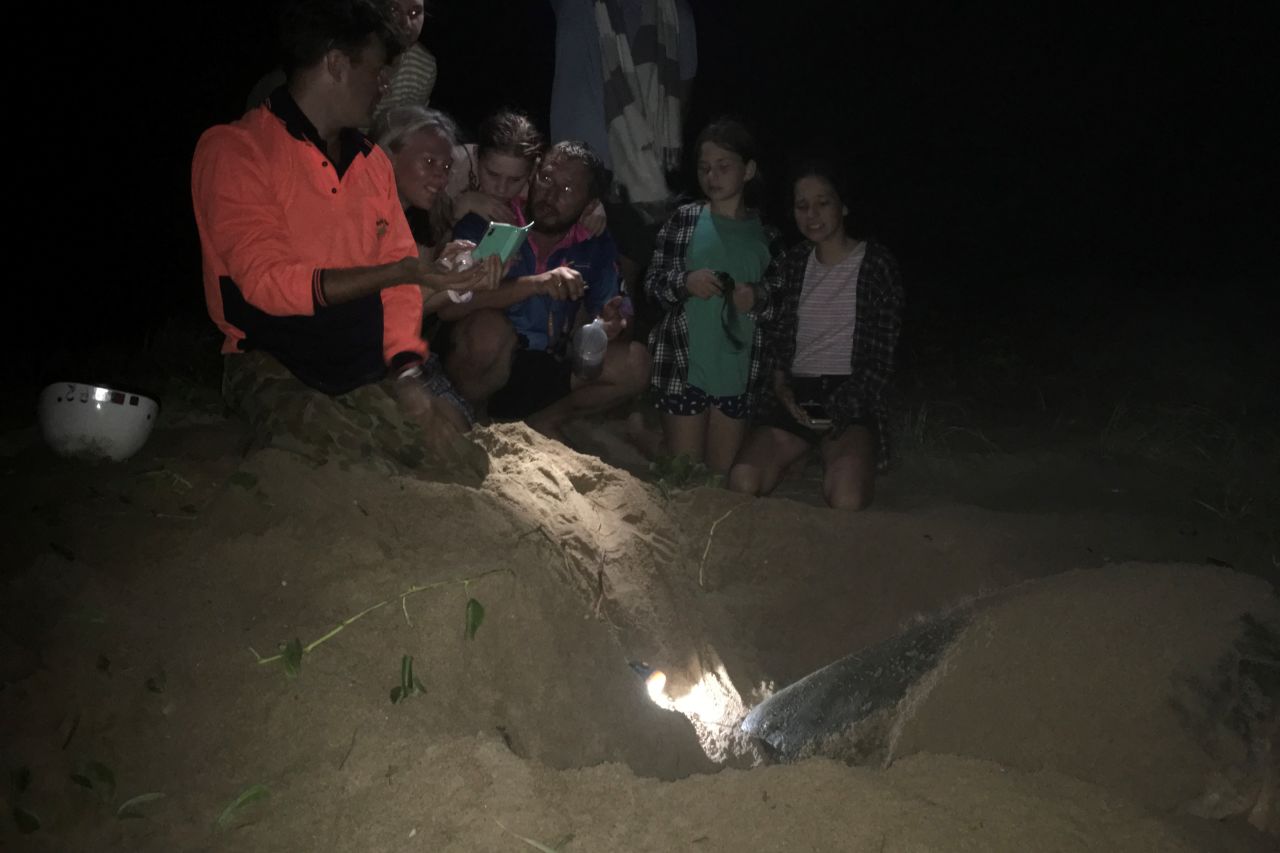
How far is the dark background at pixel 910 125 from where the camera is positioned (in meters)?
7.36

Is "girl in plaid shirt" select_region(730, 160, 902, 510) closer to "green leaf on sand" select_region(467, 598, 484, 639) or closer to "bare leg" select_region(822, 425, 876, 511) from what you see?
"bare leg" select_region(822, 425, 876, 511)

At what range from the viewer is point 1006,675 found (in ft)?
5.43

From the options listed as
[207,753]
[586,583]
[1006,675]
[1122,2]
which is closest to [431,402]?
[586,583]

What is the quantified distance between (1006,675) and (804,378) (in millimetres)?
1803

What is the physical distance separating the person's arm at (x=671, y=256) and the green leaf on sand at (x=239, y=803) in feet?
7.91

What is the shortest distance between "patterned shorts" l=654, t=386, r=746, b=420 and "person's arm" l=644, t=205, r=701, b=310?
0.36 metres

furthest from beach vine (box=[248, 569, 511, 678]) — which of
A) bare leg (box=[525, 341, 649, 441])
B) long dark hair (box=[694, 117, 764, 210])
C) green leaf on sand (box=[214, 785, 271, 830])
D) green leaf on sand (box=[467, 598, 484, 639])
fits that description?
long dark hair (box=[694, 117, 764, 210])

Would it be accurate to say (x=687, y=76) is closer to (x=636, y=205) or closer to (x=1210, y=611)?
(x=636, y=205)

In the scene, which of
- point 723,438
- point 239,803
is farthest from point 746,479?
point 239,803

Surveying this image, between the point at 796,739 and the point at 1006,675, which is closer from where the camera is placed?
the point at 1006,675

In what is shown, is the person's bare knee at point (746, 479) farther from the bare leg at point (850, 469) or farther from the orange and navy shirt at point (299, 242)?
the orange and navy shirt at point (299, 242)

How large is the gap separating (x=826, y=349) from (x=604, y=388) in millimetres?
901

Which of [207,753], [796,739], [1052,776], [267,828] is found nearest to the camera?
[267,828]

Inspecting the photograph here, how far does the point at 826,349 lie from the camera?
329 centimetres
